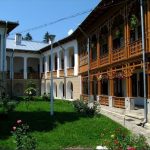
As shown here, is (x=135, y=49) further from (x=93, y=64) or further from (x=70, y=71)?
(x=70, y=71)

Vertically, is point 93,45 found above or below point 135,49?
above

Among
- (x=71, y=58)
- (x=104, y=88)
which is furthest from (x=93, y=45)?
(x=71, y=58)

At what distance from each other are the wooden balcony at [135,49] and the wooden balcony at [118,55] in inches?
30.9

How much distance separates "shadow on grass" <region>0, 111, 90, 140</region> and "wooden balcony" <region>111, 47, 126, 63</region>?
440 cm

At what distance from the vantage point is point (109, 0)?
22.0 m

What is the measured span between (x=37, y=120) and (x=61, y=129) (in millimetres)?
2132

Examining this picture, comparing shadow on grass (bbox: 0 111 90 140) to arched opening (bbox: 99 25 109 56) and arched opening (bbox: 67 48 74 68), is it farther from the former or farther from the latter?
arched opening (bbox: 67 48 74 68)

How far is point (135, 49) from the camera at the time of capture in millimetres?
19266

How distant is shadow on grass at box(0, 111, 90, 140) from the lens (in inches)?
603

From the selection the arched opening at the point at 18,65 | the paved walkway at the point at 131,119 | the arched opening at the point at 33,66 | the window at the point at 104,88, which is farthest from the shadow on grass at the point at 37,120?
the arched opening at the point at 18,65

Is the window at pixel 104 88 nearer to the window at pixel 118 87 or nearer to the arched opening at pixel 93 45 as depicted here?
the window at pixel 118 87

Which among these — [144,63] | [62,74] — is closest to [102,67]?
[144,63]

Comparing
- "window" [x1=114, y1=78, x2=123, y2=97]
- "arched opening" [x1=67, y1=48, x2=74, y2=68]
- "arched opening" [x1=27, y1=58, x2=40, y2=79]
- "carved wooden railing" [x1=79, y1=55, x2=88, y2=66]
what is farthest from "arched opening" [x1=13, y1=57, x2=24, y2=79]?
"window" [x1=114, y1=78, x2=123, y2=97]

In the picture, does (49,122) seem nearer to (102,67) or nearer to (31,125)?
(31,125)
